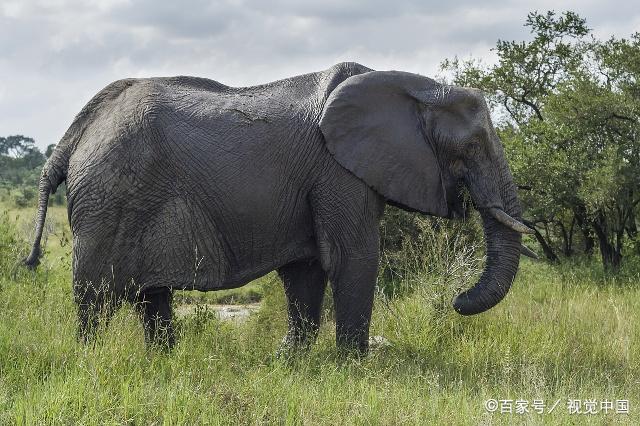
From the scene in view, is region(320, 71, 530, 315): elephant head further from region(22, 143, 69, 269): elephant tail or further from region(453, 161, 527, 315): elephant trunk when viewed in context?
region(22, 143, 69, 269): elephant tail

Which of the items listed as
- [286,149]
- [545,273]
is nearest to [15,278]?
[286,149]

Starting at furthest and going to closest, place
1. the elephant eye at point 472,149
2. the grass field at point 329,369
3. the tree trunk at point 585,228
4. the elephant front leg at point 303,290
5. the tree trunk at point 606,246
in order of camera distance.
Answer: the tree trunk at point 585,228, the tree trunk at point 606,246, the elephant front leg at point 303,290, the elephant eye at point 472,149, the grass field at point 329,369

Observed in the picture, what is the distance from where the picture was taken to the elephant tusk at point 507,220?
6.53 meters

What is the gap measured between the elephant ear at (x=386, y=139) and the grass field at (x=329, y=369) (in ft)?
4.51

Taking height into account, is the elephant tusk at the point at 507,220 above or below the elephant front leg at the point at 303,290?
above

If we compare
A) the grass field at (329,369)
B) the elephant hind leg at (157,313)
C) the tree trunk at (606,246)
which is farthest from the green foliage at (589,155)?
the elephant hind leg at (157,313)

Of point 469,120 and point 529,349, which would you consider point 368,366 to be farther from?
point 469,120

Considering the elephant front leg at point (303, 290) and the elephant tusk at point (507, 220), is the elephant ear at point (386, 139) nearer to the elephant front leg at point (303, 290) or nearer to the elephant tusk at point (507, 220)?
the elephant tusk at point (507, 220)

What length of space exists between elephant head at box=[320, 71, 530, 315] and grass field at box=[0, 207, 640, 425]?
785 millimetres

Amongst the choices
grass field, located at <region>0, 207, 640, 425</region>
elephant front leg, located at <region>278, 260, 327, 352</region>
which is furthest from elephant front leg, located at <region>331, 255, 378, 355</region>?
elephant front leg, located at <region>278, 260, 327, 352</region>

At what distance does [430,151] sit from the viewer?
21.8 ft

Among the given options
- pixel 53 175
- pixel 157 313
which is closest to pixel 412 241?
pixel 157 313

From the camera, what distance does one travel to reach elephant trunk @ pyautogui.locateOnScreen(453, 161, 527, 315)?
21.3 feet

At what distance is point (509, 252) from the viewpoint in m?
6.66
